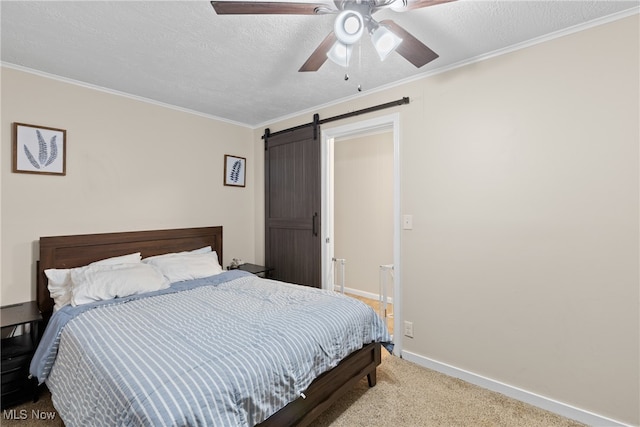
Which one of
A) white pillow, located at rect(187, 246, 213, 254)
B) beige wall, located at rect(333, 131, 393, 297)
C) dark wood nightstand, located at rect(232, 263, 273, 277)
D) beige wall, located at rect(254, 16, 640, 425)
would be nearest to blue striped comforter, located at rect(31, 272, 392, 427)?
beige wall, located at rect(254, 16, 640, 425)

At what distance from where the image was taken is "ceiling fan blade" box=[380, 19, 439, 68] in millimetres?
1520

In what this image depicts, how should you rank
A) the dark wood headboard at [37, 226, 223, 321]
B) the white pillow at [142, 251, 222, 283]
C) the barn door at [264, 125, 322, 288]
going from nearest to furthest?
the dark wood headboard at [37, 226, 223, 321] < the white pillow at [142, 251, 222, 283] < the barn door at [264, 125, 322, 288]

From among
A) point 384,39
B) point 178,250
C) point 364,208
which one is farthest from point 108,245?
point 364,208

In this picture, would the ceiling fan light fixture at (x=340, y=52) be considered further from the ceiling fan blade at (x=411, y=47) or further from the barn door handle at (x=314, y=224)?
the barn door handle at (x=314, y=224)

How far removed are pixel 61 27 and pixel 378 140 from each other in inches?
136

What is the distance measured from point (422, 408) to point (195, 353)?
1544mm

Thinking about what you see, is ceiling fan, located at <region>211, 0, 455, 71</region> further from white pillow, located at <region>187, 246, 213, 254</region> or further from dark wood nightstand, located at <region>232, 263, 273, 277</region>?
dark wood nightstand, located at <region>232, 263, 273, 277</region>

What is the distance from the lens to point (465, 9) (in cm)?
171

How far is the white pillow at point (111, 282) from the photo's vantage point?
86.0 inches

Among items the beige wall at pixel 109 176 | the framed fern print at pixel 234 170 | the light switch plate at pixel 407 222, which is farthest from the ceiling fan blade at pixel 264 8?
the framed fern print at pixel 234 170

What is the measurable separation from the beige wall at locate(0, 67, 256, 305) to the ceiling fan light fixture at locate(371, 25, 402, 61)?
2.57 metres

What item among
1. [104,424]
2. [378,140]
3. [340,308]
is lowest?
[104,424]

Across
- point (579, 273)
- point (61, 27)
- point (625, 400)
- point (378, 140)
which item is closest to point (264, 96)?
point (61, 27)

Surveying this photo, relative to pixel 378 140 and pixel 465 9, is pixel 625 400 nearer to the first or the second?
pixel 465 9
